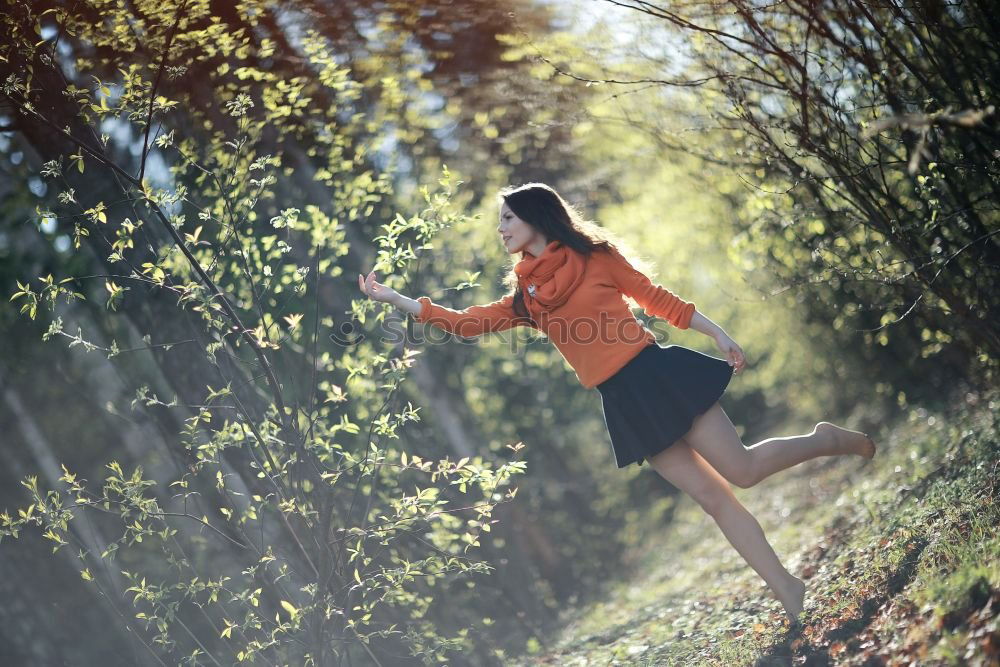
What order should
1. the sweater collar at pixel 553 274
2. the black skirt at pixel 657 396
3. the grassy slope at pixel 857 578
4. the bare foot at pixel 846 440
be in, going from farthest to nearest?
the bare foot at pixel 846 440 < the sweater collar at pixel 553 274 < the black skirt at pixel 657 396 < the grassy slope at pixel 857 578

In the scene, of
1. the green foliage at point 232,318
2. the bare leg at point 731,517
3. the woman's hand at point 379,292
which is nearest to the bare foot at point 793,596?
the bare leg at point 731,517

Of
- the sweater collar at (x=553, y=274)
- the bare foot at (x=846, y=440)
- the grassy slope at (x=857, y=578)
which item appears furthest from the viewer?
the bare foot at (x=846, y=440)

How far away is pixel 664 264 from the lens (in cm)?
957

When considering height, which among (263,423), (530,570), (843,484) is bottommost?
(843,484)

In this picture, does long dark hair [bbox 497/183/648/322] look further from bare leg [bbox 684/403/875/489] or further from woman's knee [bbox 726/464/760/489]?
woman's knee [bbox 726/464/760/489]

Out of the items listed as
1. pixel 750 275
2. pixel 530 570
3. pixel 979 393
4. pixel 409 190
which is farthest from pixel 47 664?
pixel 979 393

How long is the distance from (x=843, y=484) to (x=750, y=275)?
2.19 m

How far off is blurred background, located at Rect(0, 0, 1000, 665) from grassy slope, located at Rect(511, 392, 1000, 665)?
1.74 ft

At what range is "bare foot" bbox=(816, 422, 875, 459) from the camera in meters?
3.72

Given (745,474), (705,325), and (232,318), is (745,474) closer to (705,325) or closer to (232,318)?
(705,325)

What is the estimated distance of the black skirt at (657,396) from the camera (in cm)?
350

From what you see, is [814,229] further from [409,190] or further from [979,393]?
[409,190]

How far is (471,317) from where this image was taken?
Answer: 3.71m

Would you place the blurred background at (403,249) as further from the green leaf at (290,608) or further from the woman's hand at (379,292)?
the woman's hand at (379,292)
